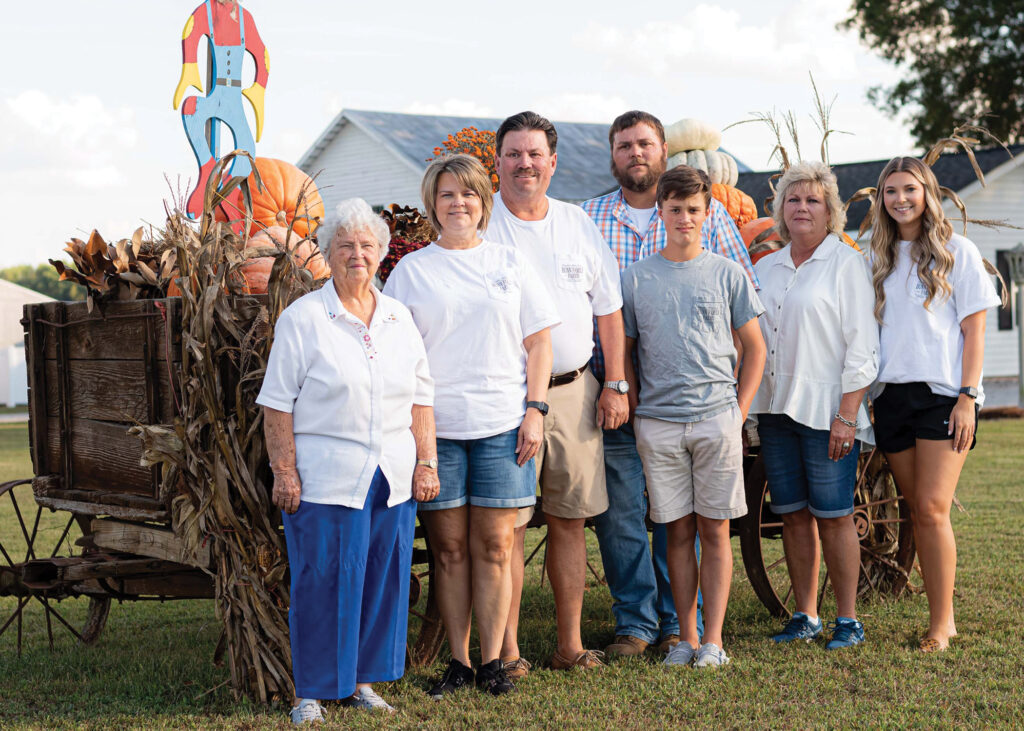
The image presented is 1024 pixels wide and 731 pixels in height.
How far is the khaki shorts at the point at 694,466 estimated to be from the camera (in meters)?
4.29

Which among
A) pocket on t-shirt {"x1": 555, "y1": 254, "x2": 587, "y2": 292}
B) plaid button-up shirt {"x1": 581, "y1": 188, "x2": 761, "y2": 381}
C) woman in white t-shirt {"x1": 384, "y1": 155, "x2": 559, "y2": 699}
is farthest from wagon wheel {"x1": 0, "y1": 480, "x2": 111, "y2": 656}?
plaid button-up shirt {"x1": 581, "y1": 188, "x2": 761, "y2": 381}

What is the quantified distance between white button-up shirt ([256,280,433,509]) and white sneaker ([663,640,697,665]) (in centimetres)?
143

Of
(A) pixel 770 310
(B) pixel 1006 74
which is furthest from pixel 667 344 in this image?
(B) pixel 1006 74

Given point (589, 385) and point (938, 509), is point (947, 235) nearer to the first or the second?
point (938, 509)

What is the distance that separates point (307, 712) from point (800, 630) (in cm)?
229

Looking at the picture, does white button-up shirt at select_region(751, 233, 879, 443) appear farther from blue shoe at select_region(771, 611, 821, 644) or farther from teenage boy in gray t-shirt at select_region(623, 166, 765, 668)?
blue shoe at select_region(771, 611, 821, 644)

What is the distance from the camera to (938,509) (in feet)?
14.8

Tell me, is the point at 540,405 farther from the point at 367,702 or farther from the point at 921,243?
the point at 921,243

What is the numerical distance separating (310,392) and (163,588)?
4.18ft

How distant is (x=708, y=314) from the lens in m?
4.30

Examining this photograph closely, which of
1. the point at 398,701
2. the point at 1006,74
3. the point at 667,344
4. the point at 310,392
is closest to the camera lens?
the point at 310,392

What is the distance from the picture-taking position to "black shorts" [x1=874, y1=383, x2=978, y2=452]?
4.46 m

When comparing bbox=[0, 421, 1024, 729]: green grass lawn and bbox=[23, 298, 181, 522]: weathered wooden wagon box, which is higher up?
bbox=[23, 298, 181, 522]: weathered wooden wagon box

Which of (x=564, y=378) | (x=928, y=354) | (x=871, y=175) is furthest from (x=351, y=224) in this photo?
(x=871, y=175)
